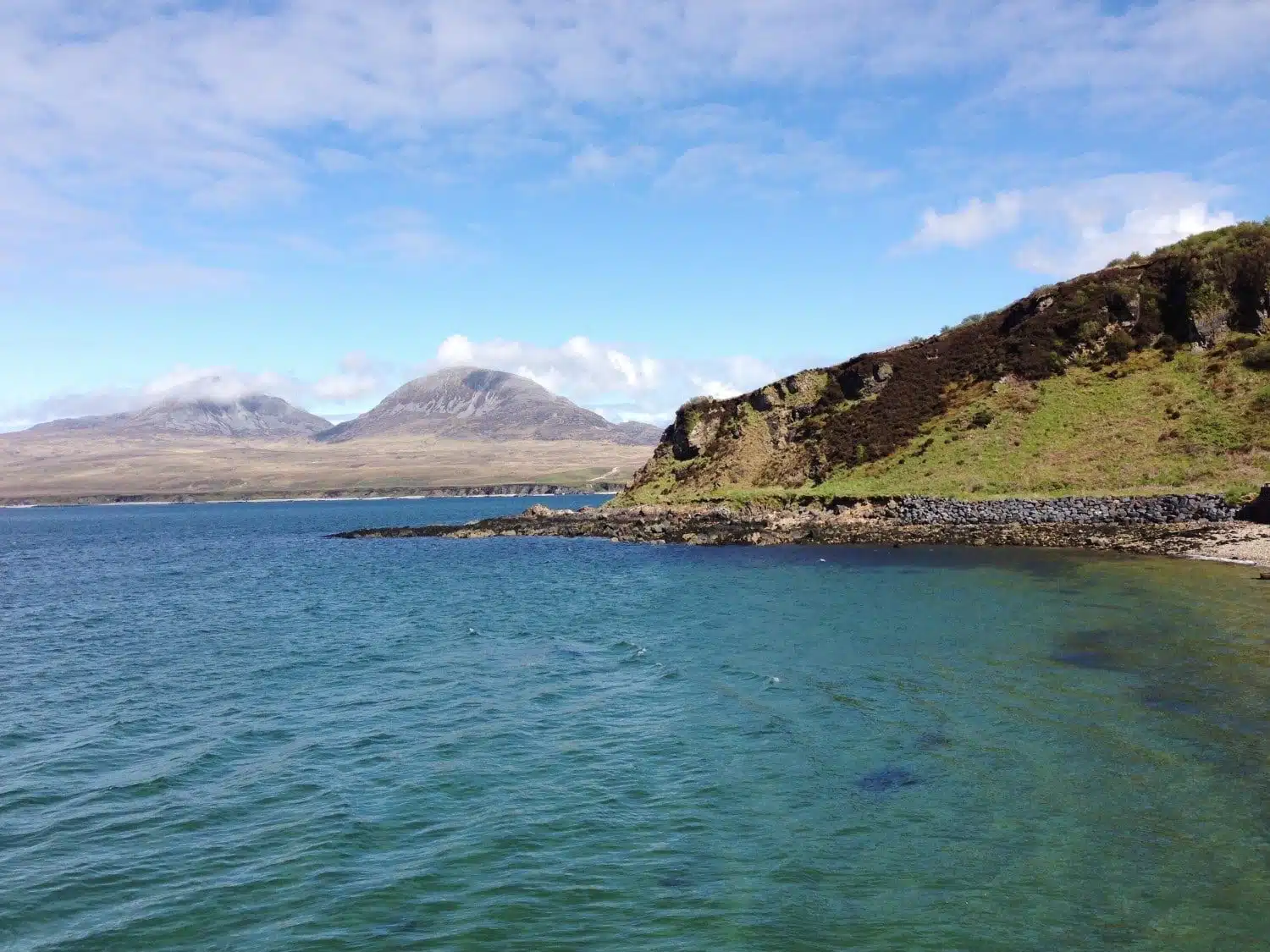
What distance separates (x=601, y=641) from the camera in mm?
34781

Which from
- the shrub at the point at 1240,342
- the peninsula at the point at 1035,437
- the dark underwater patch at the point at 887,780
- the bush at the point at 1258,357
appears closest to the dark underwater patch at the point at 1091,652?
the dark underwater patch at the point at 887,780

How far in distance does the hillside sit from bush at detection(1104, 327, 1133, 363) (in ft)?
0.54

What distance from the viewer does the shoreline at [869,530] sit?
50969 millimetres

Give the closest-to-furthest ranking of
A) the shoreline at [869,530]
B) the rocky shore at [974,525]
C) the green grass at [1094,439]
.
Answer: the shoreline at [869,530]
the rocky shore at [974,525]
the green grass at [1094,439]

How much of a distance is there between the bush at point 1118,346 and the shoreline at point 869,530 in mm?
25837

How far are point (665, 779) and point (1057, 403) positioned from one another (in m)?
70.8

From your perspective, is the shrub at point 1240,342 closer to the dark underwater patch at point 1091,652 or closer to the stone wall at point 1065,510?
the stone wall at point 1065,510

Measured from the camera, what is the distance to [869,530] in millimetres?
69125

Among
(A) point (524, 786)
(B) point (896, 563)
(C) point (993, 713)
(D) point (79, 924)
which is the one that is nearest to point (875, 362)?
(B) point (896, 563)

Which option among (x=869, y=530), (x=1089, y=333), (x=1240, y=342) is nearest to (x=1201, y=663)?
(x=869, y=530)

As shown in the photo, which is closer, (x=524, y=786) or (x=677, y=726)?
(x=524, y=786)

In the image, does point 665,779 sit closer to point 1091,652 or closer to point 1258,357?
point 1091,652

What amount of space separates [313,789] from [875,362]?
87.7m

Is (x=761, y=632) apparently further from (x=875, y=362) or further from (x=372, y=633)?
(x=875, y=362)
